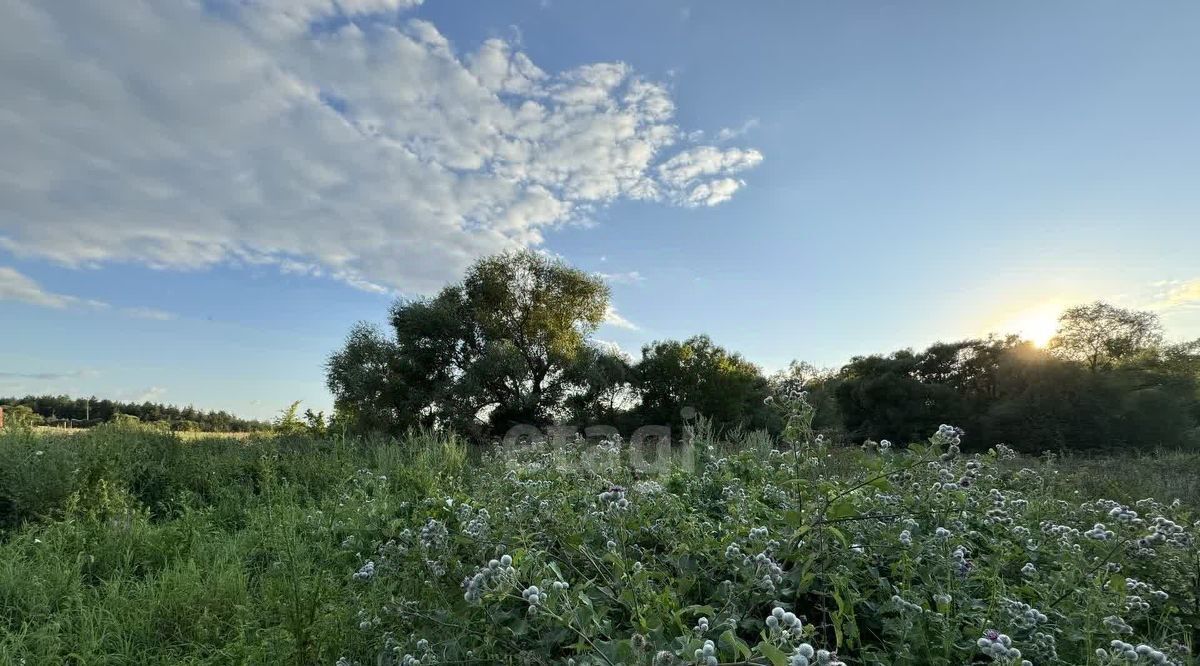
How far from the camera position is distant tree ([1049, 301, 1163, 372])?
21.0 meters

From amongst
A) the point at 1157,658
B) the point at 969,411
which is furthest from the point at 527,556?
the point at 969,411

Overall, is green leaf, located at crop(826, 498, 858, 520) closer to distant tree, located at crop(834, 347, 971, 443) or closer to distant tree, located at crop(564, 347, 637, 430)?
distant tree, located at crop(564, 347, 637, 430)

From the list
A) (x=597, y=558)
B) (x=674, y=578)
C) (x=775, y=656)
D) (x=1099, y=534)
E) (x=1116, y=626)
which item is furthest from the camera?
(x=1099, y=534)

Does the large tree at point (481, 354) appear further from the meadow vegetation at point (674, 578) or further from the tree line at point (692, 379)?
the meadow vegetation at point (674, 578)

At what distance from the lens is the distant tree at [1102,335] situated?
68.8 feet

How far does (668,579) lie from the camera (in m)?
1.63

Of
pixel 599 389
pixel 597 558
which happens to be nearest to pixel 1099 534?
pixel 597 558

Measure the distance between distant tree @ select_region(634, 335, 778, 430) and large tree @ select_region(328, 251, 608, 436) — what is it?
8.82ft

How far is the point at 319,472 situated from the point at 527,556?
5.58 meters

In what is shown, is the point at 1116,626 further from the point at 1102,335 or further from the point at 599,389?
the point at 1102,335

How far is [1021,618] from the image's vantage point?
52.9 inches

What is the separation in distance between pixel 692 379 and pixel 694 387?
1.10 feet

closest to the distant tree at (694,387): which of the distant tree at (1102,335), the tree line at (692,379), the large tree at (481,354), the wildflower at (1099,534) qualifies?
the tree line at (692,379)

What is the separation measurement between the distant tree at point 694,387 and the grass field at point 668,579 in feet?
52.3
